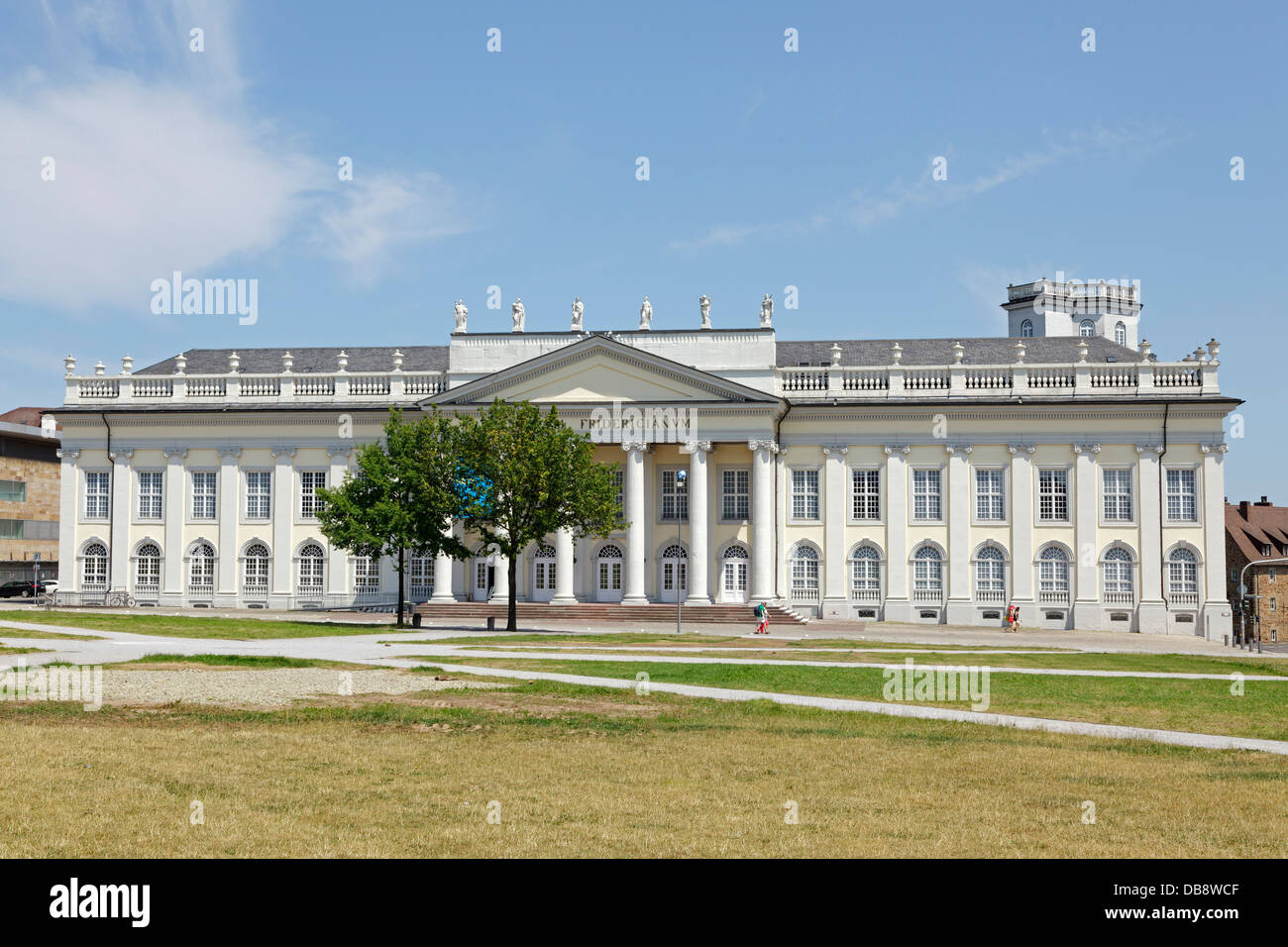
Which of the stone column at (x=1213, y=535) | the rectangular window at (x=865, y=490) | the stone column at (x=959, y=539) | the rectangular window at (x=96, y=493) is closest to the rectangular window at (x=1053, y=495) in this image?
the stone column at (x=959, y=539)

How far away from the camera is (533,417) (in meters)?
48.4

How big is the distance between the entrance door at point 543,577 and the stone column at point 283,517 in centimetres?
1310

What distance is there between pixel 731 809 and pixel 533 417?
36829 mm

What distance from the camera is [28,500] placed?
85.4 m

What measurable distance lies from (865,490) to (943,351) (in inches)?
409

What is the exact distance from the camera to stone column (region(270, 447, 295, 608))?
65938mm

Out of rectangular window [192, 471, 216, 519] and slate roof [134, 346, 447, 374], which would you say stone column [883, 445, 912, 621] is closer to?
slate roof [134, 346, 447, 374]

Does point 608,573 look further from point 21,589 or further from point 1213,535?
point 21,589

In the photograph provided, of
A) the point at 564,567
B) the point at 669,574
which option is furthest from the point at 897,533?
Result: the point at 564,567

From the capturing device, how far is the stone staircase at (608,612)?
5741cm

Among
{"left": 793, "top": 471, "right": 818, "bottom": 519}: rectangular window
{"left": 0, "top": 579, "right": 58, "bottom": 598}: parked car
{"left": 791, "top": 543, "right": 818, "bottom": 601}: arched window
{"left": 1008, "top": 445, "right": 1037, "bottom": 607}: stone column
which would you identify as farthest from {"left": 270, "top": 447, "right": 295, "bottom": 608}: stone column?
{"left": 1008, "top": 445, "right": 1037, "bottom": 607}: stone column

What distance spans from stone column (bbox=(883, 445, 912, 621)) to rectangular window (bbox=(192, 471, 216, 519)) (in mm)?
36132

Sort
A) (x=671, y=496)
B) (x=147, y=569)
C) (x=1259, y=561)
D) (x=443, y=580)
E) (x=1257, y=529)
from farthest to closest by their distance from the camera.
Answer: (x=1257, y=529), (x=1259, y=561), (x=147, y=569), (x=671, y=496), (x=443, y=580)
